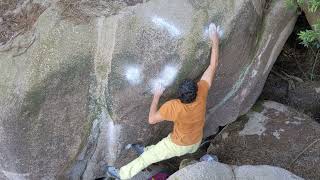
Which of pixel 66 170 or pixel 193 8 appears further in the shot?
pixel 66 170

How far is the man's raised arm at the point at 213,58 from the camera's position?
20.7ft

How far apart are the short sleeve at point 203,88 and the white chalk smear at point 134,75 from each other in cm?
69

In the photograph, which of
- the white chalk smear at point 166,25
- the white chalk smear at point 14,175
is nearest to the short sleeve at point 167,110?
the white chalk smear at point 166,25

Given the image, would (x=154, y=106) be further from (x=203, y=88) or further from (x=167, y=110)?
(x=203, y=88)

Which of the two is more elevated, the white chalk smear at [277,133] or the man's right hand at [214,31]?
the man's right hand at [214,31]

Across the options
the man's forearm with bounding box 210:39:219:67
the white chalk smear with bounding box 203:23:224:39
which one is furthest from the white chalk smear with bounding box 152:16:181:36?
the man's forearm with bounding box 210:39:219:67

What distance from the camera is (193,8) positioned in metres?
6.26

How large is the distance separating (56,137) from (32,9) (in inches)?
59.5

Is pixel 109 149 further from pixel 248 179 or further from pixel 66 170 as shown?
pixel 248 179

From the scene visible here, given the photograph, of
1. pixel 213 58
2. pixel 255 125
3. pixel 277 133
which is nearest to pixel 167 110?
pixel 213 58

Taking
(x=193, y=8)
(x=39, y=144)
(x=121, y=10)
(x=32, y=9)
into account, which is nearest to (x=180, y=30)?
(x=193, y=8)

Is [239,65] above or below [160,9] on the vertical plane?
below

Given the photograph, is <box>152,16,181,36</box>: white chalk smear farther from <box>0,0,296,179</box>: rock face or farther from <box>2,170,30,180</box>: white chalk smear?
<box>2,170,30,180</box>: white chalk smear

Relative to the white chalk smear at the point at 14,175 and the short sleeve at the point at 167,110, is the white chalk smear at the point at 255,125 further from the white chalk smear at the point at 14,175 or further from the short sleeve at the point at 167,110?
the white chalk smear at the point at 14,175
